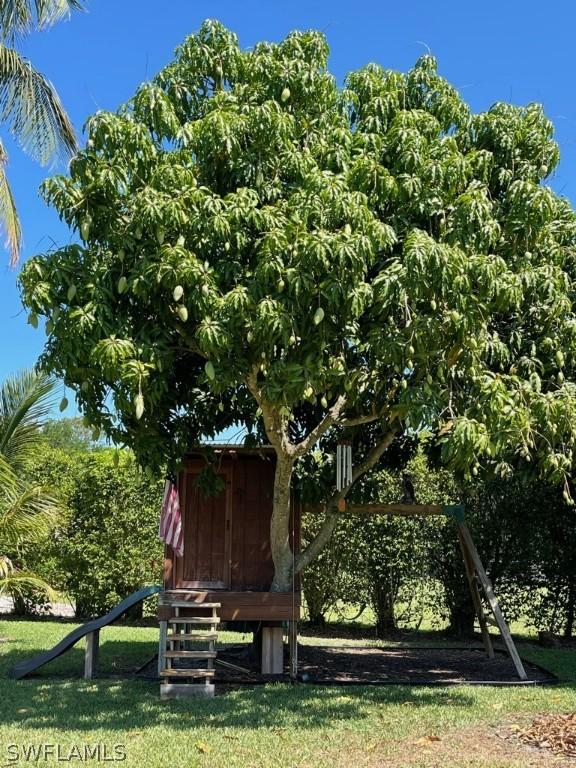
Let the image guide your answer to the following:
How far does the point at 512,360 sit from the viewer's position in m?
8.72

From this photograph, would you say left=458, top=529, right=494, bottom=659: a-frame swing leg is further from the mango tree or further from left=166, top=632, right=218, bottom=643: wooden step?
left=166, top=632, right=218, bottom=643: wooden step

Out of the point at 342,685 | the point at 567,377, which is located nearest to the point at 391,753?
the point at 342,685

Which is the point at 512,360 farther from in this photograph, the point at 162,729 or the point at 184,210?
the point at 162,729

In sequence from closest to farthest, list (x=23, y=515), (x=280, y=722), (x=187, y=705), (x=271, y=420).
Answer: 1. (x=280, y=722)
2. (x=187, y=705)
3. (x=271, y=420)
4. (x=23, y=515)

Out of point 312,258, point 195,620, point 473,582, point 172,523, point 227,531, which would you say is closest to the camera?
point 312,258

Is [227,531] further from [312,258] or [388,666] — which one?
[312,258]

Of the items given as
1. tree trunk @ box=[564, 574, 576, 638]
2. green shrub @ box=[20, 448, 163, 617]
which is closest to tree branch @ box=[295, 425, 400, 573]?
green shrub @ box=[20, 448, 163, 617]

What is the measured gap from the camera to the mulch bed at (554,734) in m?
5.99

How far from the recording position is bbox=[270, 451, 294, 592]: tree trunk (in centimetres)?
917

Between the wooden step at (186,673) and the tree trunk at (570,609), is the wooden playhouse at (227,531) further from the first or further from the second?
the tree trunk at (570,609)

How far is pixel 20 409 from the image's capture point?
494 inches

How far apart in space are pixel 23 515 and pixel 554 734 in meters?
8.18

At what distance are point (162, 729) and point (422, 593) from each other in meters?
9.51

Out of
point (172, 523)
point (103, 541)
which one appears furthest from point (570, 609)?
point (103, 541)
